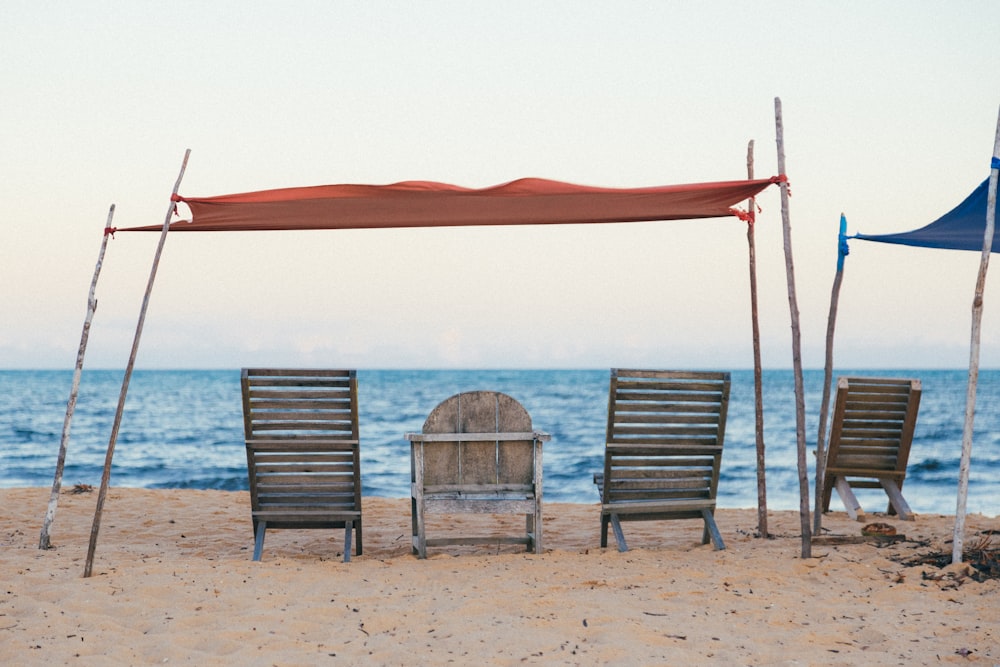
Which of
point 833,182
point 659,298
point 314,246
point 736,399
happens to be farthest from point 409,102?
point 736,399

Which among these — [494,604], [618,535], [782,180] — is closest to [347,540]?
[494,604]

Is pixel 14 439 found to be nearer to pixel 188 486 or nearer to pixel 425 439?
pixel 188 486

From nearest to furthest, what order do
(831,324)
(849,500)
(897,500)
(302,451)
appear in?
(302,451) < (831,324) < (897,500) < (849,500)

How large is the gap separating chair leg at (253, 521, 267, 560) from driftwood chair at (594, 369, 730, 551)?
214cm

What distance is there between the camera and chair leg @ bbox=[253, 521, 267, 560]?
212 inches

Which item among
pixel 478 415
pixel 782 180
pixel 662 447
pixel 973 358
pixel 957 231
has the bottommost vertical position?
pixel 662 447

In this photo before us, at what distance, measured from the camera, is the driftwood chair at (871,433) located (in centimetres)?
711

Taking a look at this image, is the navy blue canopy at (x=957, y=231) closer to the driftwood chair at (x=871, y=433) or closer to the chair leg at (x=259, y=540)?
the driftwood chair at (x=871, y=433)

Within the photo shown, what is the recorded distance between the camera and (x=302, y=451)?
557cm

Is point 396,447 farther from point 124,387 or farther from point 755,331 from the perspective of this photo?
point 124,387

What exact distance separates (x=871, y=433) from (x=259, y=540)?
4.86m

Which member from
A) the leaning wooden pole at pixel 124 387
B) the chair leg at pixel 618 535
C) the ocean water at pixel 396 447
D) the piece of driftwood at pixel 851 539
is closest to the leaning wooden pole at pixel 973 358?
the piece of driftwood at pixel 851 539

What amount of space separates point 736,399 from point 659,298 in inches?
766

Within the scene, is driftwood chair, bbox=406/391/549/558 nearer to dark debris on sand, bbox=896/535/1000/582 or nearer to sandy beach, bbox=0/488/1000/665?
sandy beach, bbox=0/488/1000/665
